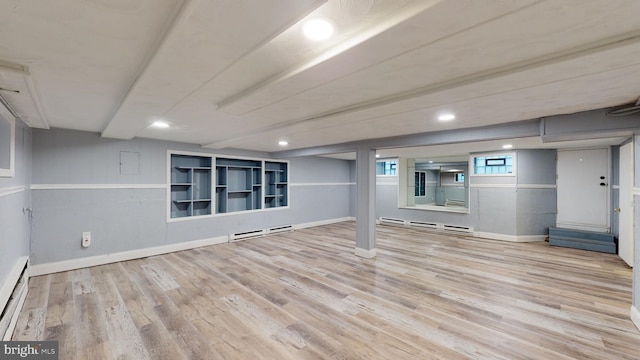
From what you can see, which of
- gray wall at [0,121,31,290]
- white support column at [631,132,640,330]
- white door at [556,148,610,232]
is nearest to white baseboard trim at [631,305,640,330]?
white support column at [631,132,640,330]

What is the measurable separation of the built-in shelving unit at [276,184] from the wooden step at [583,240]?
6.20 metres

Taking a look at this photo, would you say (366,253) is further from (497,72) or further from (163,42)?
(163,42)

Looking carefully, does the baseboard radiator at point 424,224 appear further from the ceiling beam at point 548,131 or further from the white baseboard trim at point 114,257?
the white baseboard trim at point 114,257

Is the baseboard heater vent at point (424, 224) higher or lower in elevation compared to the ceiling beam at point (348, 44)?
lower

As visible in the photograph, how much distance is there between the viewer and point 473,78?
1895 mm

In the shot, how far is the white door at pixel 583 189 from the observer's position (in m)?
5.26

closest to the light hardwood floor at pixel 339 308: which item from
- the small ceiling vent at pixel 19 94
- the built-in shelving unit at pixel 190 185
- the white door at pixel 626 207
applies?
the white door at pixel 626 207

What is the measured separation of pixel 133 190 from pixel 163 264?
145cm

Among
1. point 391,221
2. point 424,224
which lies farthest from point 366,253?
point 391,221

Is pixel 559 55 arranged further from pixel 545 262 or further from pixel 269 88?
pixel 545 262

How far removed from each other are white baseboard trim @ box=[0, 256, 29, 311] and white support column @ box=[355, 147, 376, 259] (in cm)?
433

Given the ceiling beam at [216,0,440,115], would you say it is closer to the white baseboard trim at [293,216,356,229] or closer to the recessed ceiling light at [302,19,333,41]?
the recessed ceiling light at [302,19,333,41]

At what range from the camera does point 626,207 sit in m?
4.23

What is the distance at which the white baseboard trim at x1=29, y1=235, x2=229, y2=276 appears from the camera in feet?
12.4
